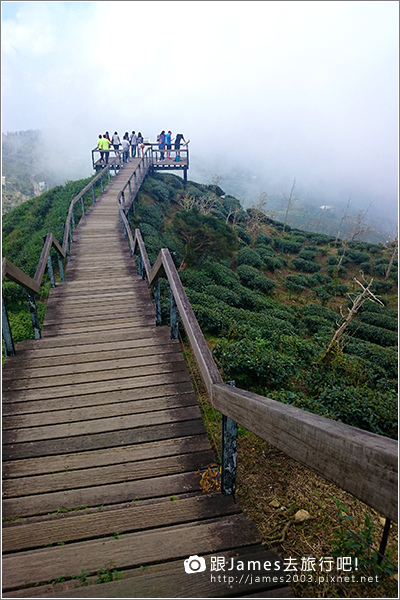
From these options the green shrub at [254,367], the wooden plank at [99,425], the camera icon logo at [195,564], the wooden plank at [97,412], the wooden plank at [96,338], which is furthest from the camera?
the green shrub at [254,367]

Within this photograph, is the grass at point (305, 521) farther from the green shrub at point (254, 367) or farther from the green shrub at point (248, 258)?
the green shrub at point (248, 258)

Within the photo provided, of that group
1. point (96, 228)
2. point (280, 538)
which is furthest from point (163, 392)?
point (96, 228)

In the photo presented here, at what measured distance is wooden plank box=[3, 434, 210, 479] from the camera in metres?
2.65

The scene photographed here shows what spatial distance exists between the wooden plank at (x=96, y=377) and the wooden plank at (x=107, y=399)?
0.55 feet

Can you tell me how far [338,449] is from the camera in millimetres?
1194

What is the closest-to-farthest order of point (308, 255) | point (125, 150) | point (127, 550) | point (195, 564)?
point (195, 564) < point (127, 550) < point (125, 150) < point (308, 255)

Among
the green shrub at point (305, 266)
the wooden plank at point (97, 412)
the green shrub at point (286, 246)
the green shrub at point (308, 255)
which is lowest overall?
the green shrub at point (305, 266)

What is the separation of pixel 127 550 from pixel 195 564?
Answer: 390 millimetres

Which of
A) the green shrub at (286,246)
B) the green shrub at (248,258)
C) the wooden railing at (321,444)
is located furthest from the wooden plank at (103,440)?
the green shrub at (286,246)

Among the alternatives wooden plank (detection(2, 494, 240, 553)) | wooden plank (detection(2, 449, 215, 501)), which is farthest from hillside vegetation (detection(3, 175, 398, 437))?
wooden plank (detection(2, 494, 240, 553))

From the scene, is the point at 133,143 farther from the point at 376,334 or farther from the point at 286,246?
the point at 376,334

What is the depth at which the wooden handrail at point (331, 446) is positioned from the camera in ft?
3.40

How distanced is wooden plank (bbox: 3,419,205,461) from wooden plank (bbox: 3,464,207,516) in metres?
0.39

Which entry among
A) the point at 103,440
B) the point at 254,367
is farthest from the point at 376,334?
the point at 103,440
